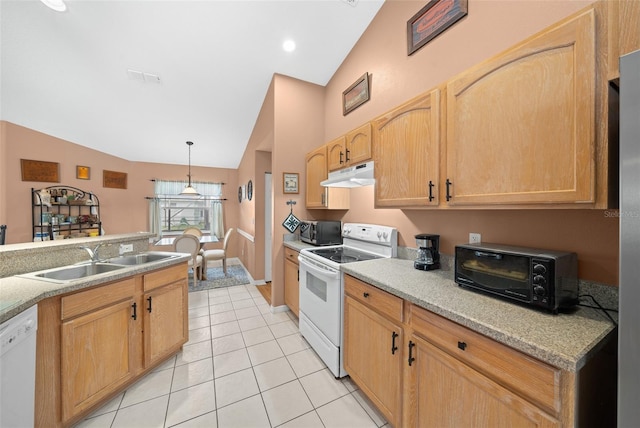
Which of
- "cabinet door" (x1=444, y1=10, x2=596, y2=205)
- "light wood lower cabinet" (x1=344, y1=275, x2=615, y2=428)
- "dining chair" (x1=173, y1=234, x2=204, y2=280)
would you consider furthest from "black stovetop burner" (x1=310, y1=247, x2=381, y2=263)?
"dining chair" (x1=173, y1=234, x2=204, y2=280)

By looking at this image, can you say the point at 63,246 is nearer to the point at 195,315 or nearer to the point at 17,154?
the point at 195,315

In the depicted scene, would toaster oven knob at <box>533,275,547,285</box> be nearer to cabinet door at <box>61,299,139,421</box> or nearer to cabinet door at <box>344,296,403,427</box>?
cabinet door at <box>344,296,403,427</box>

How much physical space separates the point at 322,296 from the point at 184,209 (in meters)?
5.10

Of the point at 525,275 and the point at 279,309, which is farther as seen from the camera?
the point at 279,309

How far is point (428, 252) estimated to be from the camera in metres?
1.67

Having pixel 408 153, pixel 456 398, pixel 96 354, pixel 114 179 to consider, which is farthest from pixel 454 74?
pixel 114 179

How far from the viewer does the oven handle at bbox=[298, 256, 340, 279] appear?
6.04 ft

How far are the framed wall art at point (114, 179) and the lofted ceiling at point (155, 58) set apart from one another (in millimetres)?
745

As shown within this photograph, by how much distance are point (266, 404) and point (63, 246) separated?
198 cm

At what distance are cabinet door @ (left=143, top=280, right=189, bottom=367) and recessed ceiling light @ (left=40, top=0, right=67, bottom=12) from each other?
256 centimetres

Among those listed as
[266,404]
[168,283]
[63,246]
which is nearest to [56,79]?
[63,246]

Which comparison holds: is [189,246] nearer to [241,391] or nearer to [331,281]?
[241,391]

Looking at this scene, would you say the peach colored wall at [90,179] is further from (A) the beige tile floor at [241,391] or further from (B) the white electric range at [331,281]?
(B) the white electric range at [331,281]

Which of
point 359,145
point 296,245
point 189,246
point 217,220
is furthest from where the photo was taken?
point 217,220
